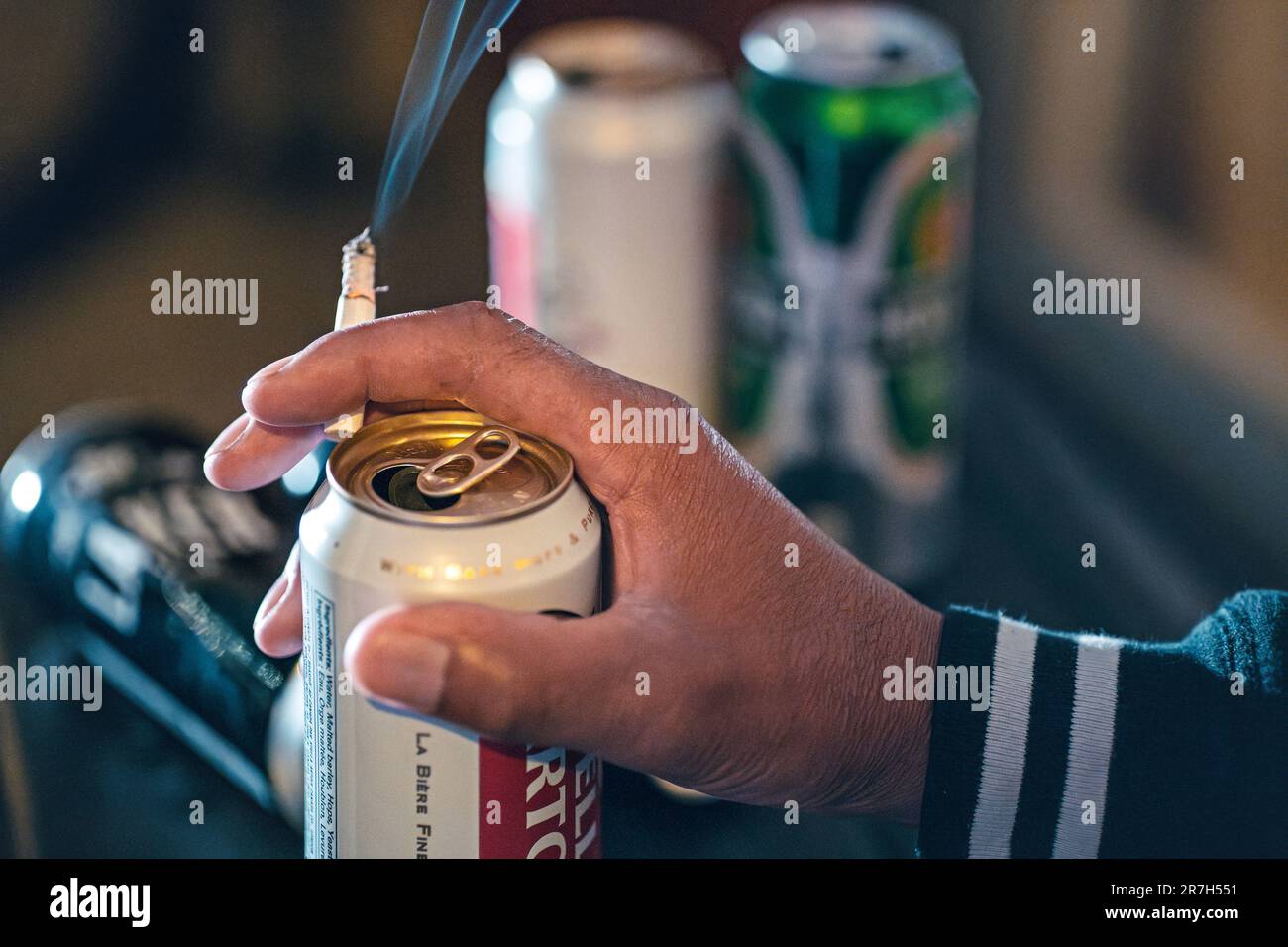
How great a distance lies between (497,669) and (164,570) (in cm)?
51

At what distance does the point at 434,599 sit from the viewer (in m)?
0.73

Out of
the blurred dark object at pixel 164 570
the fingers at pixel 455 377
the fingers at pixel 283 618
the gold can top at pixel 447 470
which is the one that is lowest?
the blurred dark object at pixel 164 570

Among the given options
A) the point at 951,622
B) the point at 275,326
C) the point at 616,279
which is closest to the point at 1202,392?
the point at 616,279

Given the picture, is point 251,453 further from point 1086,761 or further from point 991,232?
point 991,232

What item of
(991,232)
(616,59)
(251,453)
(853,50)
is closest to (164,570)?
(251,453)

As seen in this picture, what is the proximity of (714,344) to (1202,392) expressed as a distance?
60cm

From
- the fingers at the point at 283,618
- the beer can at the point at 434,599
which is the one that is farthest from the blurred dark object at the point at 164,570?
the beer can at the point at 434,599

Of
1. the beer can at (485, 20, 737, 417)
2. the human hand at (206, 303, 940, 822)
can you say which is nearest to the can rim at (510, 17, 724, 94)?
the beer can at (485, 20, 737, 417)

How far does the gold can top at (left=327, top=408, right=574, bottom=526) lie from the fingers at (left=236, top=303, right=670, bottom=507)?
17 millimetres

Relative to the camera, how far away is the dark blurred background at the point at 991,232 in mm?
1520

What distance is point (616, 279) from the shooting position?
132 centimetres

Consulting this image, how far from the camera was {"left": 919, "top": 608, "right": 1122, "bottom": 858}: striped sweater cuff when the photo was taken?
0.91 metres

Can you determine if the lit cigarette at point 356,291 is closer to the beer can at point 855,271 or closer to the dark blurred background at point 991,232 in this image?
the beer can at point 855,271

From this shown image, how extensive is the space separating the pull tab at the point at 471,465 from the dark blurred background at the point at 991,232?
686 mm
